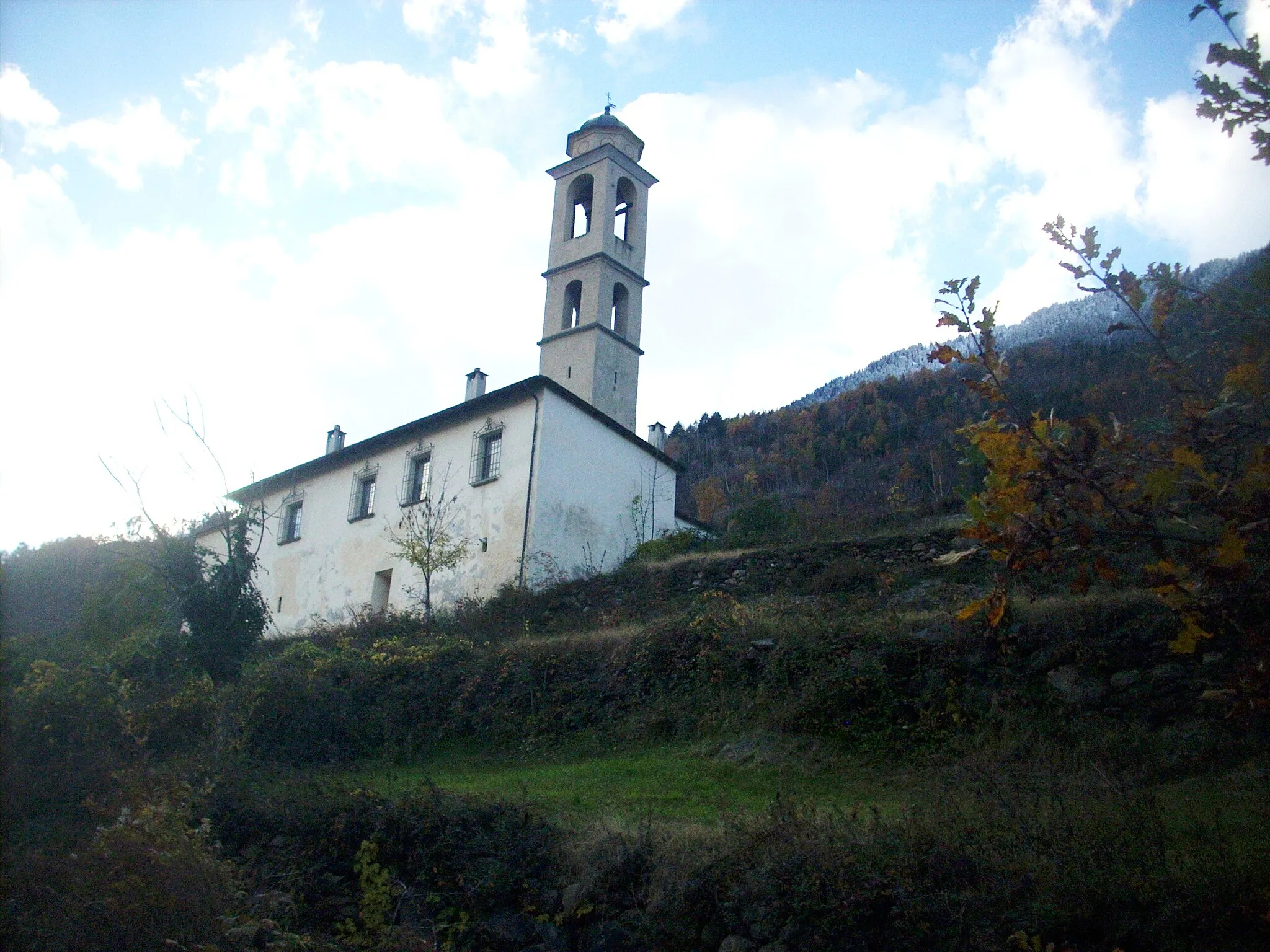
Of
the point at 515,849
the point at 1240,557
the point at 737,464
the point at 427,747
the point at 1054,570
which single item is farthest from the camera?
the point at 737,464

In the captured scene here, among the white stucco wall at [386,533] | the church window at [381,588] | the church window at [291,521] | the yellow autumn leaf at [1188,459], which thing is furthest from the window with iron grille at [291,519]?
the yellow autumn leaf at [1188,459]

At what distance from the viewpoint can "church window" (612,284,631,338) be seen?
1197 inches

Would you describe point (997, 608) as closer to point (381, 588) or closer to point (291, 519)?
point (381, 588)

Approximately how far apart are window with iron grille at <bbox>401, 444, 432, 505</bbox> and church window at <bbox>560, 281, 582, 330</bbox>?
6438mm

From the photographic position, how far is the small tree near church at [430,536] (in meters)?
22.8

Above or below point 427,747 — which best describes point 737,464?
above

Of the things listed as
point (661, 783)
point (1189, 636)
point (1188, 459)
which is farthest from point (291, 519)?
point (1188, 459)

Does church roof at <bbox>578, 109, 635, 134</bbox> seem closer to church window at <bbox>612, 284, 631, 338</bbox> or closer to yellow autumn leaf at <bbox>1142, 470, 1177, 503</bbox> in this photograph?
A: church window at <bbox>612, 284, 631, 338</bbox>

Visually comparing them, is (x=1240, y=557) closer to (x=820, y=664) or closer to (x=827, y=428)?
(x=820, y=664)

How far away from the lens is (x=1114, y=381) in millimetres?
35812

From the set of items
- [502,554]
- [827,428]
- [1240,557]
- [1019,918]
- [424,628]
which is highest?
[827,428]

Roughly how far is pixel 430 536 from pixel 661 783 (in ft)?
43.3

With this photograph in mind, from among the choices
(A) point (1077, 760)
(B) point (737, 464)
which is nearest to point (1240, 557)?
(A) point (1077, 760)

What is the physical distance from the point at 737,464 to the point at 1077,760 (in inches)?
1841
